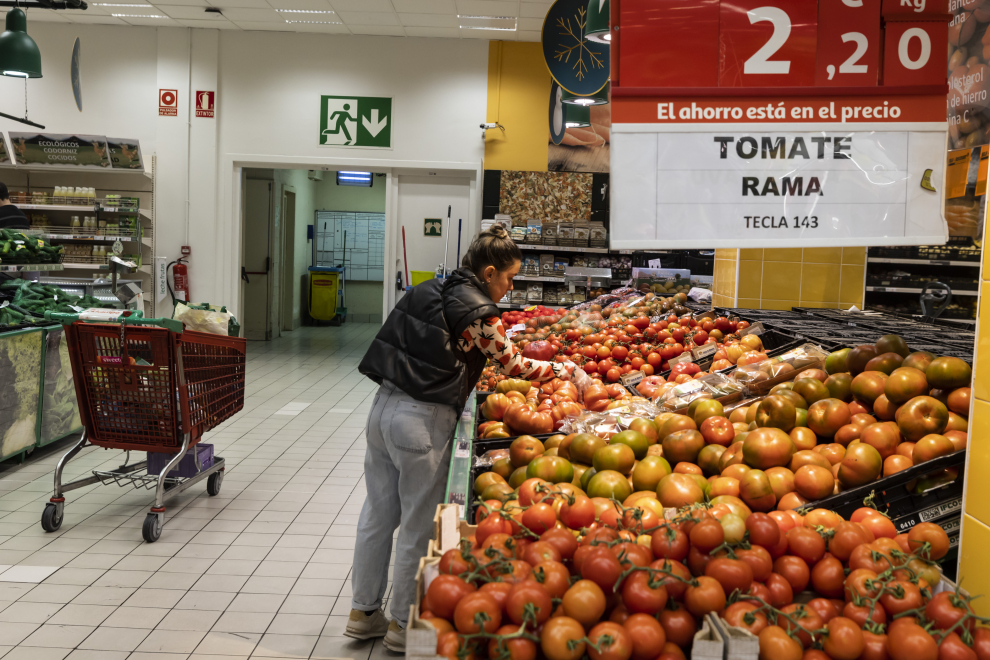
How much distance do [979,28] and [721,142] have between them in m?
1.04

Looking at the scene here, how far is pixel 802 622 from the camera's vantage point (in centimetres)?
130

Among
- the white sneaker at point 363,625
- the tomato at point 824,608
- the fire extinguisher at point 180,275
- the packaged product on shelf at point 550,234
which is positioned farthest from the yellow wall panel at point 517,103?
the tomato at point 824,608

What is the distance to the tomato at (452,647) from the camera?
3.96 ft

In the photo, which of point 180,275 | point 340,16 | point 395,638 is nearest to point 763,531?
point 395,638

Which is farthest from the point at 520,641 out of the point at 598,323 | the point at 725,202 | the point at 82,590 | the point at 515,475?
the point at 598,323

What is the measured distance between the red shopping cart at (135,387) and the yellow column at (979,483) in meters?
3.26

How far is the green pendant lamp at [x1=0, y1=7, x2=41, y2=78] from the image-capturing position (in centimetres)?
574

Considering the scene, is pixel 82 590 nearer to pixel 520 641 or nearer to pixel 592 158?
pixel 520 641

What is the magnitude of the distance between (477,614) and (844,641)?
0.63 metres

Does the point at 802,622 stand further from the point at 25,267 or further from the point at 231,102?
the point at 231,102

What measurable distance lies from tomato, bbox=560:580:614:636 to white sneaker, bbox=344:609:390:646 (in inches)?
66.9

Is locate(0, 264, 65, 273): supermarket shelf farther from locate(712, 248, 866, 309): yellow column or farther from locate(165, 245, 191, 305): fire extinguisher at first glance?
locate(712, 248, 866, 309): yellow column

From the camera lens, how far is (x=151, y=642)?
8.71ft

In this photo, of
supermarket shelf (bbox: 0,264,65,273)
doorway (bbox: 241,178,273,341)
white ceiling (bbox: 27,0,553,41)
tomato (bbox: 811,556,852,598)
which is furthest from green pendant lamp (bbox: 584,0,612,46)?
doorway (bbox: 241,178,273,341)
